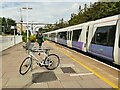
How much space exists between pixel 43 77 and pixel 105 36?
6475 mm

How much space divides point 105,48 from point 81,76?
498cm

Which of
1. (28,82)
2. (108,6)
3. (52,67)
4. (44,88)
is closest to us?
(44,88)

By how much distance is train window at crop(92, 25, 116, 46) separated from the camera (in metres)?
13.1

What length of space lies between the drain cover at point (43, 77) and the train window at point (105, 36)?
4.45 meters

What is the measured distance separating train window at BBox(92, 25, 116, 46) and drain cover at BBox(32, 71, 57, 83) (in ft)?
14.6

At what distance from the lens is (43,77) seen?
30.7 feet

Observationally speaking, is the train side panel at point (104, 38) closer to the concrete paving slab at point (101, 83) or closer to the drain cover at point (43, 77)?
the drain cover at point (43, 77)

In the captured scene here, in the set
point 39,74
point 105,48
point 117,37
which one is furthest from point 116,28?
point 39,74

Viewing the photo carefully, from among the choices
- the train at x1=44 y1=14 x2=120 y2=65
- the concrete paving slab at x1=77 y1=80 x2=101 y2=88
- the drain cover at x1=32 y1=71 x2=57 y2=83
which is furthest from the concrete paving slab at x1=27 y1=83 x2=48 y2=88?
the train at x1=44 y1=14 x2=120 y2=65

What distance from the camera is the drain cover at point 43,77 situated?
8797mm

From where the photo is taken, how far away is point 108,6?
30766mm

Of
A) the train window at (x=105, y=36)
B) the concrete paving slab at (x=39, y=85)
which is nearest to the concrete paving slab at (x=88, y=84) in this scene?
the concrete paving slab at (x=39, y=85)

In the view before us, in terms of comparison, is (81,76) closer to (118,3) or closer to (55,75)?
(55,75)

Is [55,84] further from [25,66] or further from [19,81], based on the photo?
[25,66]
